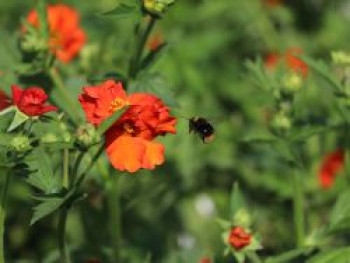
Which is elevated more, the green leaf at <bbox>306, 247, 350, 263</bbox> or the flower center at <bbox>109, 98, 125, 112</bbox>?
the flower center at <bbox>109, 98, 125, 112</bbox>

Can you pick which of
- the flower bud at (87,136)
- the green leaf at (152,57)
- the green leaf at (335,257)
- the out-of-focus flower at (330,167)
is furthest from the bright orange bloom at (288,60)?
the flower bud at (87,136)

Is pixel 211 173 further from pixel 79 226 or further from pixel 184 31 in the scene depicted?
pixel 184 31

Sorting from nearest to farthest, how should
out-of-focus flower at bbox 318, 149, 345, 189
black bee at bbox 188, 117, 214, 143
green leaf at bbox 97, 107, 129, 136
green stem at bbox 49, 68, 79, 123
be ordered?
green leaf at bbox 97, 107, 129, 136 → black bee at bbox 188, 117, 214, 143 → green stem at bbox 49, 68, 79, 123 → out-of-focus flower at bbox 318, 149, 345, 189

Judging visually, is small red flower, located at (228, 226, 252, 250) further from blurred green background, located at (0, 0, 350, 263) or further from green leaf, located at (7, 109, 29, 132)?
green leaf, located at (7, 109, 29, 132)

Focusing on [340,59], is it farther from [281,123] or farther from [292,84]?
[281,123]

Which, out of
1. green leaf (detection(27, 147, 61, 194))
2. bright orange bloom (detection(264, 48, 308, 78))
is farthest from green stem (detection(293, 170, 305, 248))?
bright orange bloom (detection(264, 48, 308, 78))
